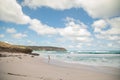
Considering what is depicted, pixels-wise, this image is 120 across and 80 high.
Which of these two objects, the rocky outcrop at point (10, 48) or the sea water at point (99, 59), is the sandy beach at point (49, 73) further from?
the rocky outcrop at point (10, 48)

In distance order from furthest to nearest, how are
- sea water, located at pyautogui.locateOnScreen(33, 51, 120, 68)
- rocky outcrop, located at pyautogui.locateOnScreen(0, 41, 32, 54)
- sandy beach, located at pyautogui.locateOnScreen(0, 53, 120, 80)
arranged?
rocky outcrop, located at pyautogui.locateOnScreen(0, 41, 32, 54) → sea water, located at pyautogui.locateOnScreen(33, 51, 120, 68) → sandy beach, located at pyautogui.locateOnScreen(0, 53, 120, 80)

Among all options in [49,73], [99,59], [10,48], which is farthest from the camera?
[10,48]

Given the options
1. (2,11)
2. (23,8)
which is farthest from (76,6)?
(2,11)

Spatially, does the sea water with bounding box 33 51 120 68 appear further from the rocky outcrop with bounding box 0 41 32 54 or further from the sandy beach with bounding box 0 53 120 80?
the rocky outcrop with bounding box 0 41 32 54

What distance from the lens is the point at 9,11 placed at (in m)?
3.09

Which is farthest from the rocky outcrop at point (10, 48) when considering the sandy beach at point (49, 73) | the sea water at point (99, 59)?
the sandy beach at point (49, 73)

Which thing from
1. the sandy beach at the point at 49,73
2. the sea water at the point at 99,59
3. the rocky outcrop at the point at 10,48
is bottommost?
the sandy beach at the point at 49,73

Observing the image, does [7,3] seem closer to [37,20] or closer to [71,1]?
[37,20]

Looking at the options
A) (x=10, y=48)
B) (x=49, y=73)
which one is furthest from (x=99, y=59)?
(x=10, y=48)

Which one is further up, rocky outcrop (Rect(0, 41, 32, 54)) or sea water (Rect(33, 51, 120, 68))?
rocky outcrop (Rect(0, 41, 32, 54))

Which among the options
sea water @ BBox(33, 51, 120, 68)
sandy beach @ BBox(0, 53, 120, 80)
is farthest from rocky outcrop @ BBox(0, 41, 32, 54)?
sandy beach @ BBox(0, 53, 120, 80)

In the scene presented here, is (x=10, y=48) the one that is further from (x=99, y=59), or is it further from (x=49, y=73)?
(x=49, y=73)

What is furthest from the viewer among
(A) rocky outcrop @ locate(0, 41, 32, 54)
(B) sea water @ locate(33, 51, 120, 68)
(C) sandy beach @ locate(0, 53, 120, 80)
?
(A) rocky outcrop @ locate(0, 41, 32, 54)

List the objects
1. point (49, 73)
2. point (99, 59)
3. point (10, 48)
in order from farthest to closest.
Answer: point (10, 48)
point (99, 59)
point (49, 73)
